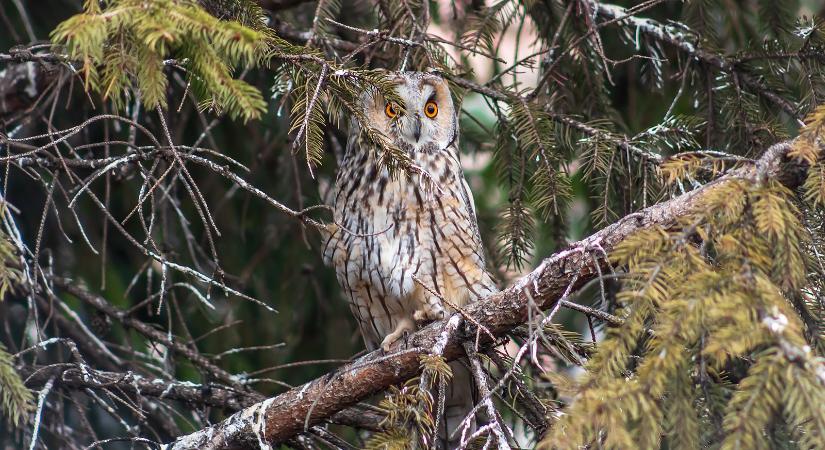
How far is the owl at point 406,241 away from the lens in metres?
2.64

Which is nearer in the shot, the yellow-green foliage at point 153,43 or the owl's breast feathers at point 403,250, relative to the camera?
the yellow-green foliage at point 153,43

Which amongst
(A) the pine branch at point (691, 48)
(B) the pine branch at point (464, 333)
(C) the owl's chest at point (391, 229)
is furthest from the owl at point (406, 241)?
(A) the pine branch at point (691, 48)

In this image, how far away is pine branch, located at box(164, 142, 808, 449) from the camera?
5.47 feet

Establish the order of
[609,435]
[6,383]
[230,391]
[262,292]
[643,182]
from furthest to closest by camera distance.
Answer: [262,292]
[230,391]
[643,182]
[6,383]
[609,435]

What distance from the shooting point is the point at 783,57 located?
2.32 meters

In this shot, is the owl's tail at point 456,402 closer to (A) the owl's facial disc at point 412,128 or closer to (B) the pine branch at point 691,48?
(A) the owl's facial disc at point 412,128

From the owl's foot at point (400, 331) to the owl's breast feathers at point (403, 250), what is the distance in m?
0.02

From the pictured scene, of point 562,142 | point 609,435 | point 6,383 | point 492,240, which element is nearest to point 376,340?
point 492,240

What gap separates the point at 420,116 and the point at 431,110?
2.4 inches

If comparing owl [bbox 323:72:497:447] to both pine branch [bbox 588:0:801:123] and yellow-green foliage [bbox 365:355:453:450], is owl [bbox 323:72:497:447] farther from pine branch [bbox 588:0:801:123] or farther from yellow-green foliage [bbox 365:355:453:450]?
yellow-green foliage [bbox 365:355:453:450]

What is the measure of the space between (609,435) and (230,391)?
4.92 ft

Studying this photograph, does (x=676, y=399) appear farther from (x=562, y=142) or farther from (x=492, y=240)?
(x=492, y=240)

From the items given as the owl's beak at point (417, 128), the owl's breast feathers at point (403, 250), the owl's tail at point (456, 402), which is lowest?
the owl's tail at point (456, 402)

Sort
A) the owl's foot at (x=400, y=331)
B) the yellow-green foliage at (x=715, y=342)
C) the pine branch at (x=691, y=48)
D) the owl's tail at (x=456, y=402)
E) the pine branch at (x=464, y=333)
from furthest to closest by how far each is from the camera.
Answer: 1. the owl's tail at (x=456, y=402)
2. the owl's foot at (x=400, y=331)
3. the pine branch at (x=691, y=48)
4. the pine branch at (x=464, y=333)
5. the yellow-green foliage at (x=715, y=342)
